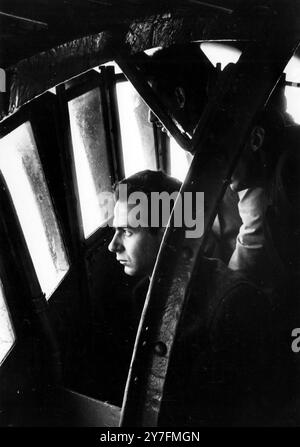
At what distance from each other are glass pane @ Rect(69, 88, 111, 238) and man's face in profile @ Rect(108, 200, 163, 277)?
1.78 metres

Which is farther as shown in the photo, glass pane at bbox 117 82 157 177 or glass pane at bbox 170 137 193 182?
glass pane at bbox 170 137 193 182

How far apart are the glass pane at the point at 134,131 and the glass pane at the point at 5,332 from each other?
7.32ft

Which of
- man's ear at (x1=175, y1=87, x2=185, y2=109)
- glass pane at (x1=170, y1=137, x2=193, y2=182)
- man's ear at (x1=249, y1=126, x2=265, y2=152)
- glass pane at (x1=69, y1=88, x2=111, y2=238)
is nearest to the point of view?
man's ear at (x1=249, y1=126, x2=265, y2=152)

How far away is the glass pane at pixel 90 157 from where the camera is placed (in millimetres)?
4512

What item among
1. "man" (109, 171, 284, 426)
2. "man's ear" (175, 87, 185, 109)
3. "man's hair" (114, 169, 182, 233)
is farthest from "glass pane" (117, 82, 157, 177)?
"man" (109, 171, 284, 426)

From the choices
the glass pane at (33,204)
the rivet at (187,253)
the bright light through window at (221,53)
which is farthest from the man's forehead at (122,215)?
the bright light through window at (221,53)

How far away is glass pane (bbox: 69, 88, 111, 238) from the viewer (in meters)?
4.51

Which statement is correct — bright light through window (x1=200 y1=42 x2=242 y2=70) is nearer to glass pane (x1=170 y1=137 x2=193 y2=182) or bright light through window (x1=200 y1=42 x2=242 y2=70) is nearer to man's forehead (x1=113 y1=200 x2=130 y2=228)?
glass pane (x1=170 y1=137 x2=193 y2=182)

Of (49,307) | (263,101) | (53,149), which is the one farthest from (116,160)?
(263,101)

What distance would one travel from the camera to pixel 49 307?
389 centimetres

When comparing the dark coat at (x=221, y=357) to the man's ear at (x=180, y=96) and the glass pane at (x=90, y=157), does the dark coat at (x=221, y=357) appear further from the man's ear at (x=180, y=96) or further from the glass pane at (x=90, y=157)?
the glass pane at (x=90, y=157)

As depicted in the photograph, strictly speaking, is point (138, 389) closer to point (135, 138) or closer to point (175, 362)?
point (175, 362)

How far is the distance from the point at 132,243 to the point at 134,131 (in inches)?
107

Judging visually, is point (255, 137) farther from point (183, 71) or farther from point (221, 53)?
point (221, 53)
